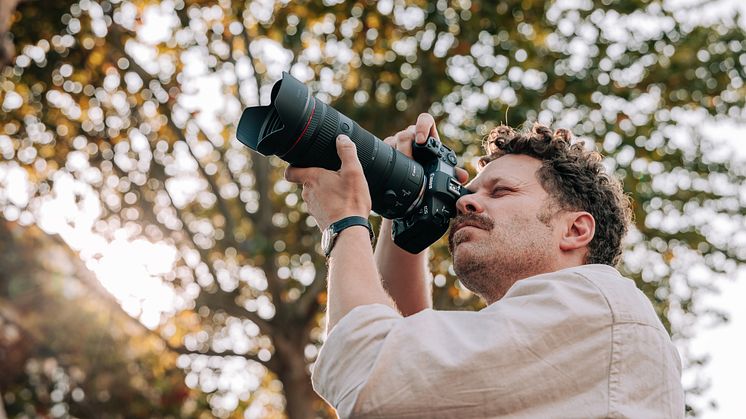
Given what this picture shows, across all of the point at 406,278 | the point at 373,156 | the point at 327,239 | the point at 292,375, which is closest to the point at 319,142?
the point at 373,156

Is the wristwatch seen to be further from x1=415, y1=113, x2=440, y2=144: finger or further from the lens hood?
x1=415, y1=113, x2=440, y2=144: finger

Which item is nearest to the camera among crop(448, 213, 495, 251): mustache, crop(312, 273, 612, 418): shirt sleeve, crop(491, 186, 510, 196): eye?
crop(312, 273, 612, 418): shirt sleeve

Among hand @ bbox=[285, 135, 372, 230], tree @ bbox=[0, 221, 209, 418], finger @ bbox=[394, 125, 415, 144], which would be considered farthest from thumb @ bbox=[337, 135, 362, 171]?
tree @ bbox=[0, 221, 209, 418]

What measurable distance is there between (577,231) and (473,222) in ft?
1.08

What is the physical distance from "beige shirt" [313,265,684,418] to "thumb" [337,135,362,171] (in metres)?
0.46

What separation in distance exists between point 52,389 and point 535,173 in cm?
1315

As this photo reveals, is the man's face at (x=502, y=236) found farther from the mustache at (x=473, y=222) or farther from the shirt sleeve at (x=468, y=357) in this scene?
the shirt sleeve at (x=468, y=357)

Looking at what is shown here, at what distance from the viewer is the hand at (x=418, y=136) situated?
8.47 ft

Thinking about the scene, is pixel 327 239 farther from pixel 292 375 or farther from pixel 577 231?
pixel 292 375

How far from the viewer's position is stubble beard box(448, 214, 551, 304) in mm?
2254

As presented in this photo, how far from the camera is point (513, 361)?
170 centimetres

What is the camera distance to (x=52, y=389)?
13.7m

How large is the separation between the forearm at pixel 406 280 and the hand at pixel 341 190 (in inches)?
23.6

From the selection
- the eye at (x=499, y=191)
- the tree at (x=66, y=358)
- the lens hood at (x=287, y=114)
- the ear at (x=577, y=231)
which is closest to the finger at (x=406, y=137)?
the eye at (x=499, y=191)
